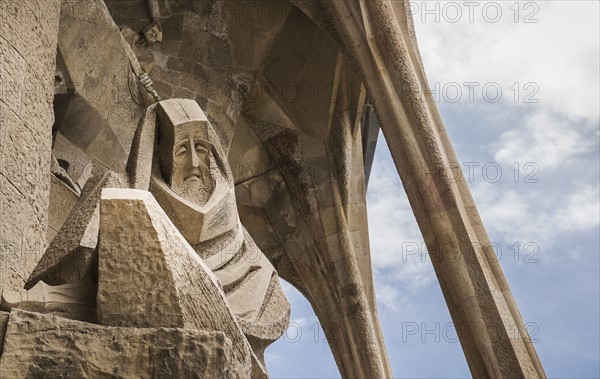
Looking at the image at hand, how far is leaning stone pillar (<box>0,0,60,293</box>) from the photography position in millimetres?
3480

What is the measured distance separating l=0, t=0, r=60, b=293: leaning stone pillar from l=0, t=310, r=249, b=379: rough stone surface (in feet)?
3.83

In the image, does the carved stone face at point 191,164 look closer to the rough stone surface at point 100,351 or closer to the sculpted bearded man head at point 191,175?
the sculpted bearded man head at point 191,175

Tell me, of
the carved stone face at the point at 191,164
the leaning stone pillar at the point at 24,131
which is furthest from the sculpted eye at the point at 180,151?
the leaning stone pillar at the point at 24,131

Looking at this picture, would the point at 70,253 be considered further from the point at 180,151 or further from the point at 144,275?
the point at 180,151

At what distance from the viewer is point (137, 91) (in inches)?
309

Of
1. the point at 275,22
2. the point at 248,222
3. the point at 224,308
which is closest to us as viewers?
the point at 224,308

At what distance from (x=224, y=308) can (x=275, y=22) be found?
860 centimetres

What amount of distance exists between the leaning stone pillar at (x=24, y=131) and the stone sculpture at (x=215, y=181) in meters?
0.01

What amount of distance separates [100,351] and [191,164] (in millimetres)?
1669

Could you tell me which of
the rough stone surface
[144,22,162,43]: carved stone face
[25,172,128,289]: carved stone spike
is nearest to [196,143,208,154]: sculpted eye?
[25,172,128,289]: carved stone spike

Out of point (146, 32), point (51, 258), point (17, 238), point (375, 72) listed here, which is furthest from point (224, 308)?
point (146, 32)

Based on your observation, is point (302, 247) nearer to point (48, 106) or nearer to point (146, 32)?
point (146, 32)

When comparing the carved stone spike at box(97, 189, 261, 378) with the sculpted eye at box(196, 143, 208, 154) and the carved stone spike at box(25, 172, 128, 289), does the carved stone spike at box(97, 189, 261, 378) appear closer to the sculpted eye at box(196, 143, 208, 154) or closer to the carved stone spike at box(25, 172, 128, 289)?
the carved stone spike at box(25, 172, 128, 289)

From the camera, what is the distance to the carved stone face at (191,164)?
3.76 metres
